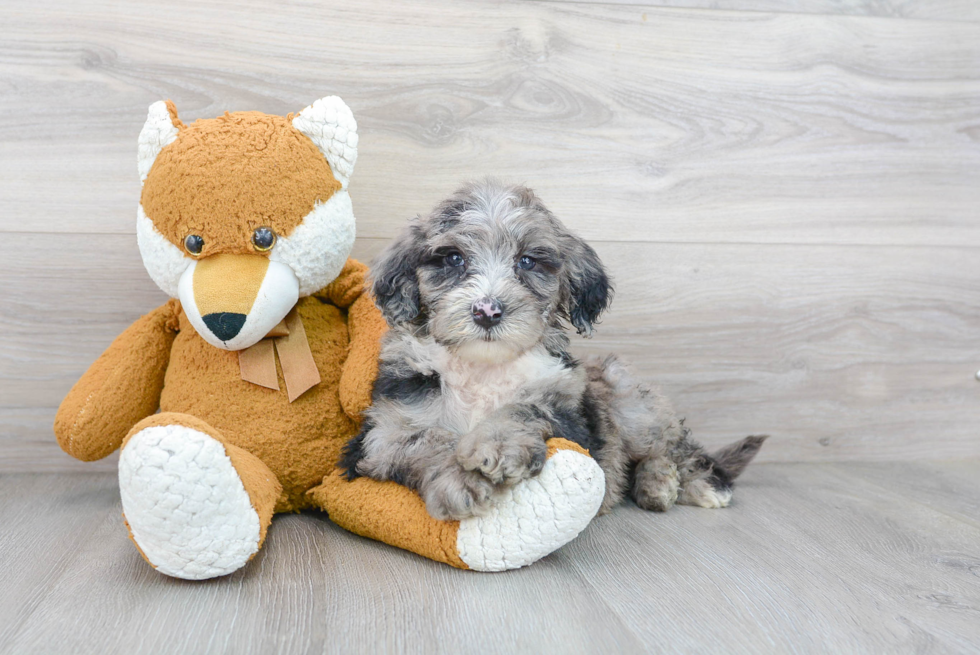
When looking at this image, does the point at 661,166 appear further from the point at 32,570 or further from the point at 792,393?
the point at 32,570

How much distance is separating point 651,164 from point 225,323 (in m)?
1.45

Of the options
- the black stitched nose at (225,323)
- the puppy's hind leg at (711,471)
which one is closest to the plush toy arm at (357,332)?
the black stitched nose at (225,323)

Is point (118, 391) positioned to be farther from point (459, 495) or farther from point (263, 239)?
point (459, 495)

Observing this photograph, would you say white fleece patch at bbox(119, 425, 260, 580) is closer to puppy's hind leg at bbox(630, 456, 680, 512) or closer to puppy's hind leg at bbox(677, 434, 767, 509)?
puppy's hind leg at bbox(630, 456, 680, 512)

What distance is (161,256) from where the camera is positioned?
67.2 inches

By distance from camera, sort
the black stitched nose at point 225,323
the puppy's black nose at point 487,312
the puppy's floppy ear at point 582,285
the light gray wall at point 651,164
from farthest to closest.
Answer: the light gray wall at point 651,164 < the puppy's floppy ear at point 582,285 < the black stitched nose at point 225,323 < the puppy's black nose at point 487,312

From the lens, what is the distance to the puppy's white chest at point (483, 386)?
171cm

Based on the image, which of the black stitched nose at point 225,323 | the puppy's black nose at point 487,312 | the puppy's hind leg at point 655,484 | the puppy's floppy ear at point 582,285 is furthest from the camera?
the puppy's hind leg at point 655,484

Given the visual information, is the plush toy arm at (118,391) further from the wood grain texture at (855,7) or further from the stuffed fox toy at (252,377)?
the wood grain texture at (855,7)

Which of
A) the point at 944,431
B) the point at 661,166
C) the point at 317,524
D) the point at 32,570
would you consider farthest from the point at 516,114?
the point at 944,431

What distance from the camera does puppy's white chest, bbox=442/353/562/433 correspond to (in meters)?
1.71

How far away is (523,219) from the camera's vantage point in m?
1.65

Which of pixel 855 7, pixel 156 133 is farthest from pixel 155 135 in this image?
pixel 855 7

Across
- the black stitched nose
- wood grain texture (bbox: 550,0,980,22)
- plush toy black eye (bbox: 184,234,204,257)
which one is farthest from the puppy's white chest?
wood grain texture (bbox: 550,0,980,22)
